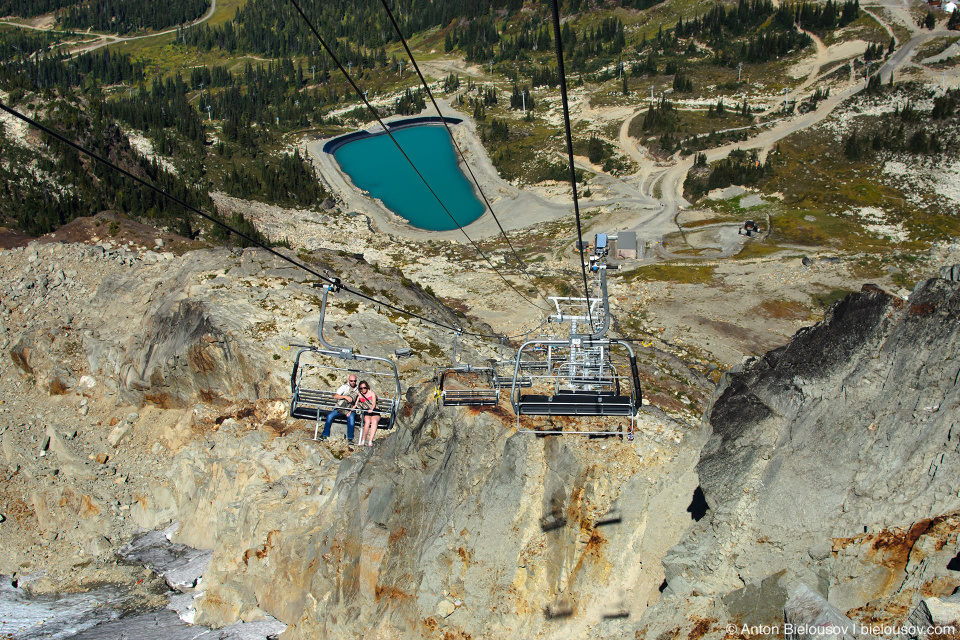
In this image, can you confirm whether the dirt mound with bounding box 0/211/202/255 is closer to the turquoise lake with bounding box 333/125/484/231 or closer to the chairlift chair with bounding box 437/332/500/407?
the chairlift chair with bounding box 437/332/500/407

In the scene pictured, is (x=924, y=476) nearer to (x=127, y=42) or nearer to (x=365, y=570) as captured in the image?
(x=365, y=570)

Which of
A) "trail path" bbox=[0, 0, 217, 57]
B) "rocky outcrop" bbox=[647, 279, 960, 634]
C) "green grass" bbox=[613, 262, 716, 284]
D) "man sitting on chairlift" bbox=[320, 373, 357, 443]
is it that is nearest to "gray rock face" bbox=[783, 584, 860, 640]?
"rocky outcrop" bbox=[647, 279, 960, 634]

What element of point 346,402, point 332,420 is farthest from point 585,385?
point 332,420

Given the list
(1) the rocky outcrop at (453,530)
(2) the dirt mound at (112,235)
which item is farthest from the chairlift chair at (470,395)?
(2) the dirt mound at (112,235)

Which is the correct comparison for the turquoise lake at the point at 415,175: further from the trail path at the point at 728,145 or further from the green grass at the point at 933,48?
the green grass at the point at 933,48

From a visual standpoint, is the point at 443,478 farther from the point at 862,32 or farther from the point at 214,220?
the point at 862,32

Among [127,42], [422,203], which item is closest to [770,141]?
[422,203]
